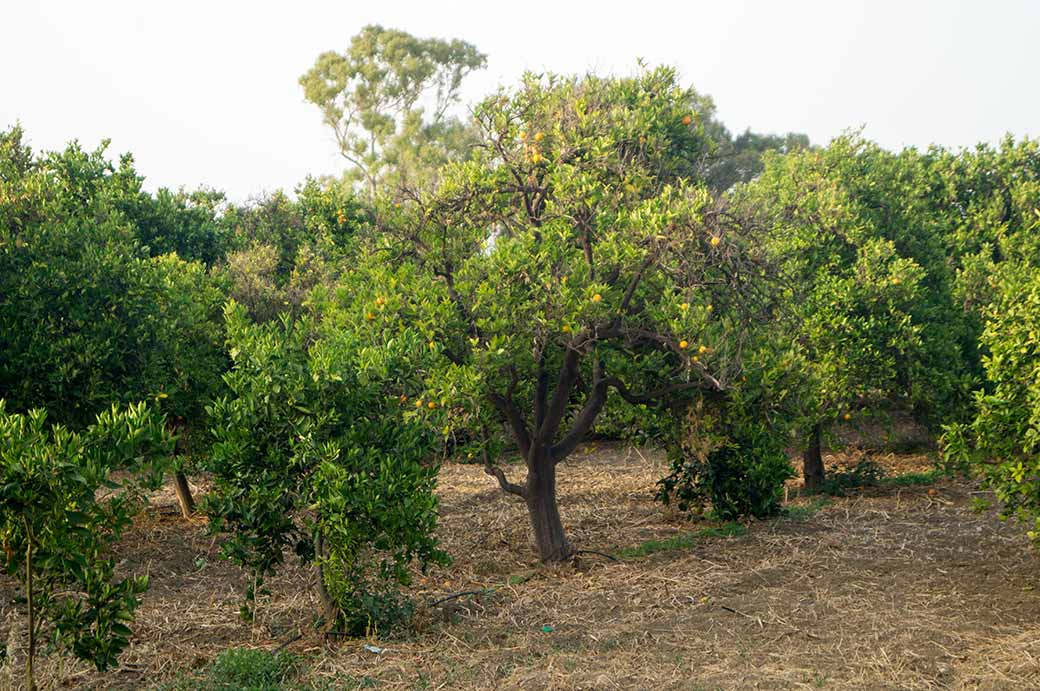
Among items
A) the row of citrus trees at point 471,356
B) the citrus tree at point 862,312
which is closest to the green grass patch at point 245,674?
the row of citrus trees at point 471,356

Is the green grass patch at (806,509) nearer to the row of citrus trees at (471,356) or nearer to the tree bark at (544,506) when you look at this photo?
the row of citrus trees at (471,356)

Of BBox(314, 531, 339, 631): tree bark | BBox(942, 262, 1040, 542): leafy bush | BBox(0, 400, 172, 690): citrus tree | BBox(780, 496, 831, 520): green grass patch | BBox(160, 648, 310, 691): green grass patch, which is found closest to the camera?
BBox(0, 400, 172, 690): citrus tree

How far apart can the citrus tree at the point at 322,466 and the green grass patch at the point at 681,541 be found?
4.05m

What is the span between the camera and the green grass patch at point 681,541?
35.2 ft

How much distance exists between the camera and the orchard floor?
260 inches

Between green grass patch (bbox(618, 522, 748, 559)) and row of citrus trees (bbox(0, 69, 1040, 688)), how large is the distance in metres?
0.34

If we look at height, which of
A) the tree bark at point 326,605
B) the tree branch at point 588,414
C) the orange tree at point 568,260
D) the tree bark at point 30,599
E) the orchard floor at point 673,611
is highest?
the orange tree at point 568,260

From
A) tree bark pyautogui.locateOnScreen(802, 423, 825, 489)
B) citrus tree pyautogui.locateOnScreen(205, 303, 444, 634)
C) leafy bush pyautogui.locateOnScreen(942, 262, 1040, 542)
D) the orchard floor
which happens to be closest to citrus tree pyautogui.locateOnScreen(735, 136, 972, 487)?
tree bark pyautogui.locateOnScreen(802, 423, 825, 489)

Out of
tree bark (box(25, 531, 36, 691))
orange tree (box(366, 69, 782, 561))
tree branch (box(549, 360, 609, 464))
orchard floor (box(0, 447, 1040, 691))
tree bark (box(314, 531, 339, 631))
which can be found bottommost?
orchard floor (box(0, 447, 1040, 691))

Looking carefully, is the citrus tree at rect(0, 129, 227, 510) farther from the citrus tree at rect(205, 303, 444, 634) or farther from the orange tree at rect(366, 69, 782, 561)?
the citrus tree at rect(205, 303, 444, 634)

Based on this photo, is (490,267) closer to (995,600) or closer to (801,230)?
(995,600)

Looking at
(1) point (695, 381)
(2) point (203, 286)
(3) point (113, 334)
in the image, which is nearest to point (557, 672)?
(1) point (695, 381)

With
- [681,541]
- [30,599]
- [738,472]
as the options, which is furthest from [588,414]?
[30,599]

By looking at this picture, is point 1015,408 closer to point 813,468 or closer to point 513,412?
point 513,412
